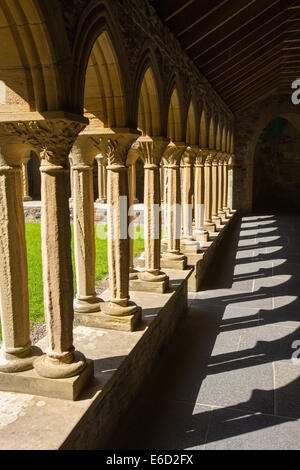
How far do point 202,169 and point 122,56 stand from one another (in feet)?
17.9

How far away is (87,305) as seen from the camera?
4.16 m

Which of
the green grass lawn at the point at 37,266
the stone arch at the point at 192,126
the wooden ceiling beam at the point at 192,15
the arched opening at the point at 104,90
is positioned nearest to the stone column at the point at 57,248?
the arched opening at the point at 104,90

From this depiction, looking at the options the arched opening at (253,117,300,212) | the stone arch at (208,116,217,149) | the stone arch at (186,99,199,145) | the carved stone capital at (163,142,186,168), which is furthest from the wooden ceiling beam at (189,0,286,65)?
the arched opening at (253,117,300,212)

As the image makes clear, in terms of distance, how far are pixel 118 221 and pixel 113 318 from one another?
896 mm

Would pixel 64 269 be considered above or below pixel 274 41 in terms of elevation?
below

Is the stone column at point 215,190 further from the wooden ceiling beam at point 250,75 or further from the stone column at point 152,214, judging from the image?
the stone column at point 152,214

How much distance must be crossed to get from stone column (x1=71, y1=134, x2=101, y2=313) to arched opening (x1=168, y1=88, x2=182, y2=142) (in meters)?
2.20

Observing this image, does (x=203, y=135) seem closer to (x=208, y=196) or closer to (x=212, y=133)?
(x=212, y=133)

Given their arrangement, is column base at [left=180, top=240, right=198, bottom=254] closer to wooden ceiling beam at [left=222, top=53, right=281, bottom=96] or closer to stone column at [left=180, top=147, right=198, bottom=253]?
stone column at [left=180, top=147, right=198, bottom=253]

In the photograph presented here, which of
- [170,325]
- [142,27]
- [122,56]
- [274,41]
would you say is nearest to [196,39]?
[142,27]

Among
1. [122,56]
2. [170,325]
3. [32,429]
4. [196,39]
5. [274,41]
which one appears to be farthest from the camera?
[274,41]

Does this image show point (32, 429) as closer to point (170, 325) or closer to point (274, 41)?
point (170, 325)

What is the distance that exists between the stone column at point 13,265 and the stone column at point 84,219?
105 cm
